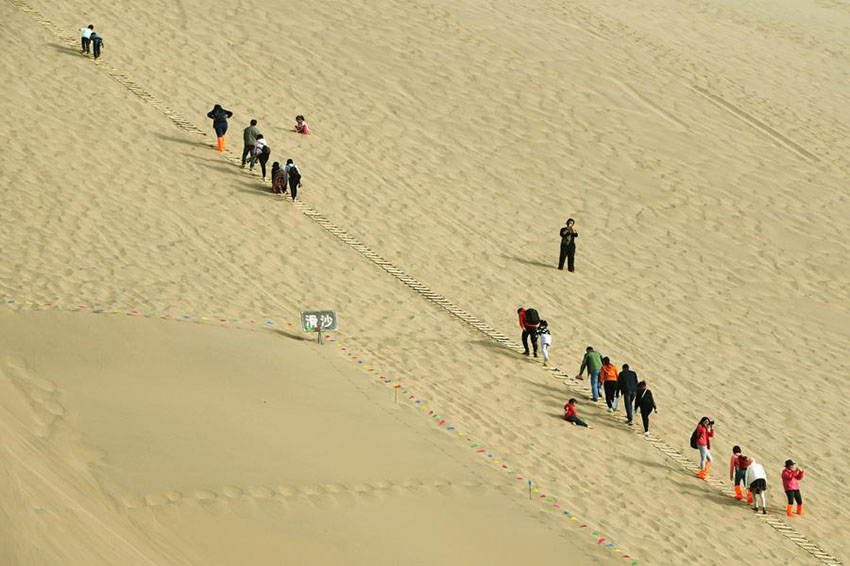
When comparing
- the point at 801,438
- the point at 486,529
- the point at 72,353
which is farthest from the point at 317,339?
the point at 801,438

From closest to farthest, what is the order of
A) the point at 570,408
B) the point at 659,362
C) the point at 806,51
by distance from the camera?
1. the point at 570,408
2. the point at 659,362
3. the point at 806,51

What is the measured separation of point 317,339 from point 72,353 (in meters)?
4.52

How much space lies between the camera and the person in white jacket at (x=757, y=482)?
1745cm

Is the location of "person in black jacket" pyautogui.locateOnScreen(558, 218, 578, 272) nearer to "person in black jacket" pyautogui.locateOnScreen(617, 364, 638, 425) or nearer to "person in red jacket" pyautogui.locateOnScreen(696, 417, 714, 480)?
"person in black jacket" pyautogui.locateOnScreen(617, 364, 638, 425)

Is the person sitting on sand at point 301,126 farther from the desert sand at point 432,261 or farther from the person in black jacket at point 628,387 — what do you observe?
the person in black jacket at point 628,387

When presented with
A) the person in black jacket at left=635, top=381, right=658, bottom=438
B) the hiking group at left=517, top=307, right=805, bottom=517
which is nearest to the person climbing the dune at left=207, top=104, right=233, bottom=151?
the hiking group at left=517, top=307, right=805, bottom=517

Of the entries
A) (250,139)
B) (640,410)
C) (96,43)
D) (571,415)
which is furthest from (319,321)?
(96,43)

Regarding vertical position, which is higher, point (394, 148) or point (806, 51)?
point (806, 51)

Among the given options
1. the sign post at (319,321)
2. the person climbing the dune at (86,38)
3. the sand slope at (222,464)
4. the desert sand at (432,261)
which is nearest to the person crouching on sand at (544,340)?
the desert sand at (432,261)

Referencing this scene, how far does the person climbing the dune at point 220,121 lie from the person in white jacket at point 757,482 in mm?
14528

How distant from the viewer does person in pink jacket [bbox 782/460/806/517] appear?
692 inches

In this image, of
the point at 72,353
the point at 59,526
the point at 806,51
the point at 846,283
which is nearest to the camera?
the point at 59,526

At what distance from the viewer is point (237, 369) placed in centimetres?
1648

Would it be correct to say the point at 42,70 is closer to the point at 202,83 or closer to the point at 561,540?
the point at 202,83
